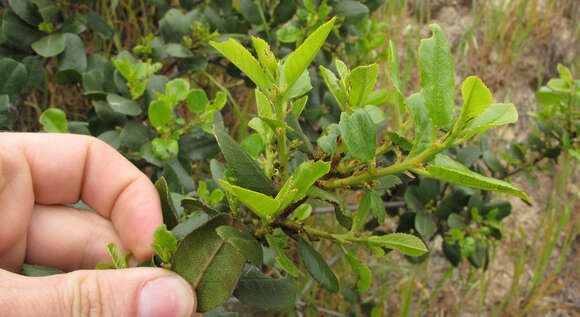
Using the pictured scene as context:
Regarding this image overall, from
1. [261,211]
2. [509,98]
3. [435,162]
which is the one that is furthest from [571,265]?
[261,211]

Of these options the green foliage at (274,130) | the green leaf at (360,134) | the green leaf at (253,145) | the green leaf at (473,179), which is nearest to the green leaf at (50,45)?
the green foliage at (274,130)

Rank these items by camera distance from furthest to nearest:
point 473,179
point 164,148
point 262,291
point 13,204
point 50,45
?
point 50,45 → point 164,148 → point 13,204 → point 262,291 → point 473,179

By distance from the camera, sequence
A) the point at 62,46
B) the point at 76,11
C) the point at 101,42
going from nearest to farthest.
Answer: the point at 62,46
the point at 76,11
the point at 101,42

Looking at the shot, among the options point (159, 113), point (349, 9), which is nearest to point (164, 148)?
point (159, 113)

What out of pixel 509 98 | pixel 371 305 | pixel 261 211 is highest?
pixel 261 211

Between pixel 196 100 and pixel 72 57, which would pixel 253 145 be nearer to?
pixel 196 100

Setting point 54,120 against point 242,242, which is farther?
point 54,120

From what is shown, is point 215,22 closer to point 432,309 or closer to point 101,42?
point 101,42
